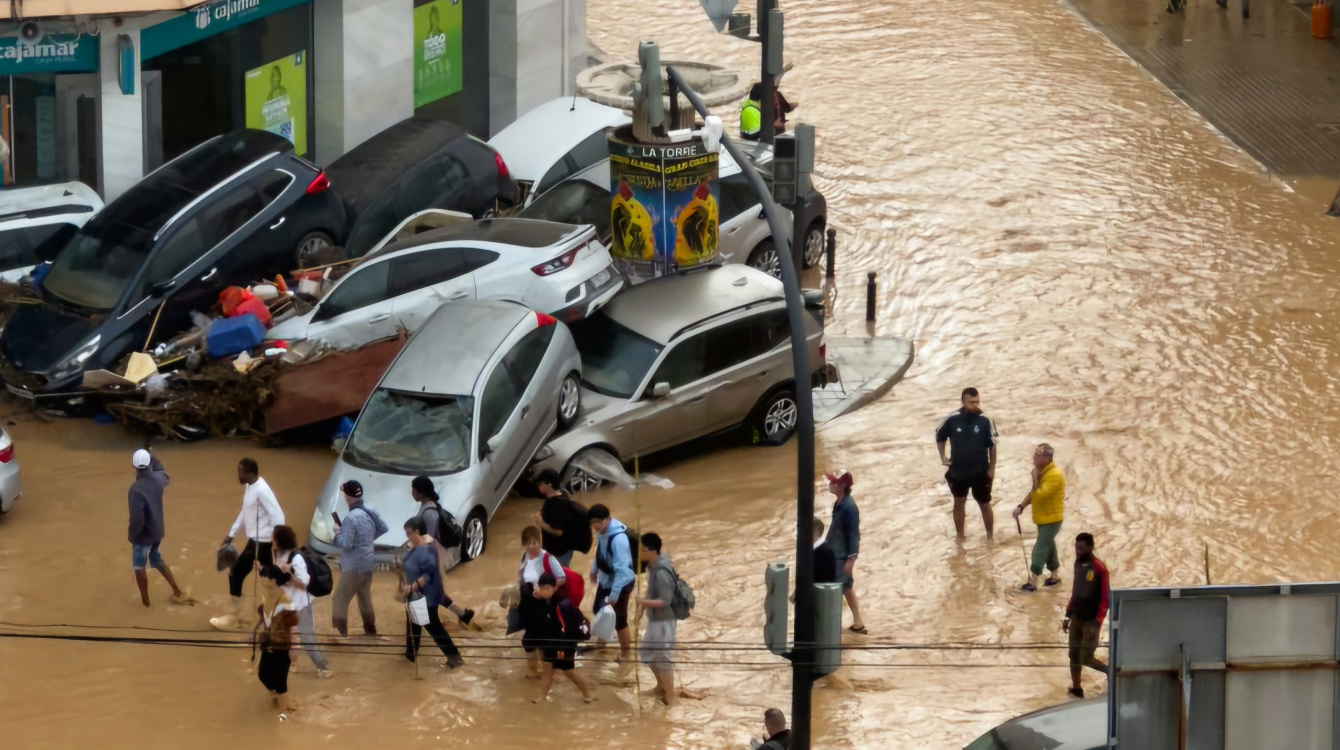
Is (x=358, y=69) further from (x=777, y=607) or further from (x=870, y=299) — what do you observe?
(x=777, y=607)

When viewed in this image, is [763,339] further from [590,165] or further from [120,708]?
[120,708]

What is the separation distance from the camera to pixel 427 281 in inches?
727

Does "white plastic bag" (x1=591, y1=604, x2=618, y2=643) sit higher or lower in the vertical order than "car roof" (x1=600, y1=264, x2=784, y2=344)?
lower

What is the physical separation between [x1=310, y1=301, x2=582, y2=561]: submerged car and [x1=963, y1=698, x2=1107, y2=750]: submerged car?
20.2ft

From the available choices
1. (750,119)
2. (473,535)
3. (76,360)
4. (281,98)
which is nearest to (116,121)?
(281,98)

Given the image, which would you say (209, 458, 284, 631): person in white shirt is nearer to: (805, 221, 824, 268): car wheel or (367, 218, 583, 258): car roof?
(367, 218, 583, 258): car roof

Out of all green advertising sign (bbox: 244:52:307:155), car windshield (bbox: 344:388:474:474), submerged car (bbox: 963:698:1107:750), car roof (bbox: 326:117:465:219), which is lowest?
car windshield (bbox: 344:388:474:474)

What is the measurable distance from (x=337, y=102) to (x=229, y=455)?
694 cm

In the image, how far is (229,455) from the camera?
1759cm

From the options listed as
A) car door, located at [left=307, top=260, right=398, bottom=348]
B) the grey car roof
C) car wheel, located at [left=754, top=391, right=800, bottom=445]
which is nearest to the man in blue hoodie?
the grey car roof

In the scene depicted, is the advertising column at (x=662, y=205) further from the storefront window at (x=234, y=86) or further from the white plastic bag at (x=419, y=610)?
the white plastic bag at (x=419, y=610)

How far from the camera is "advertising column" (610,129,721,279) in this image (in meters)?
19.7

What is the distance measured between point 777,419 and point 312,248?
211 inches

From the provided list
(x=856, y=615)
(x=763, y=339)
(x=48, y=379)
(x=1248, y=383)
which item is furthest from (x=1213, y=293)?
(x=48, y=379)
